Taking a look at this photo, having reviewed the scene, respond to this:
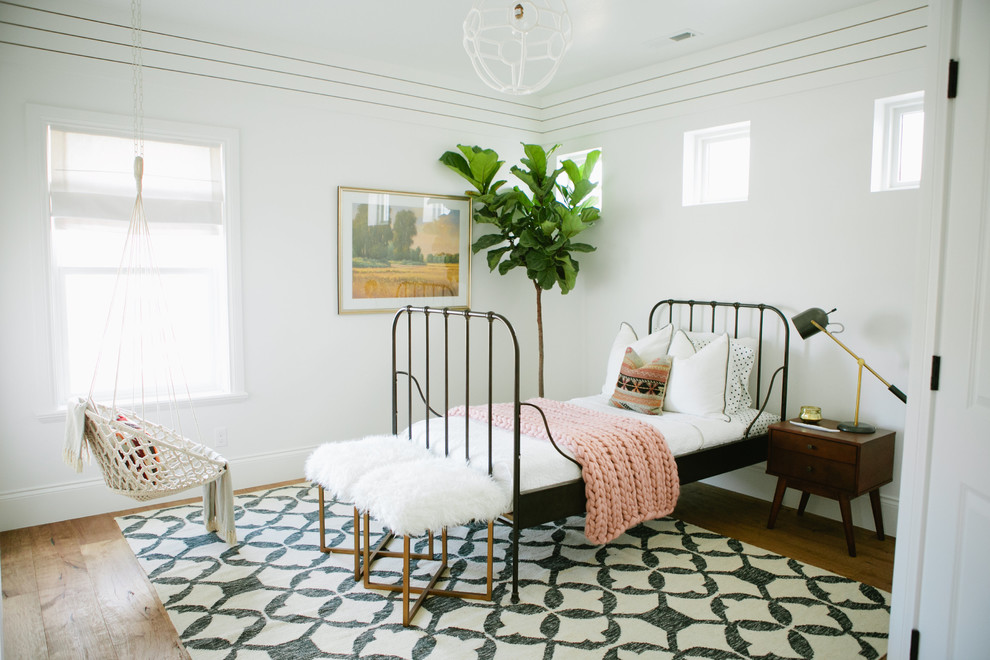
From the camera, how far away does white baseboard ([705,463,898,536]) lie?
340cm

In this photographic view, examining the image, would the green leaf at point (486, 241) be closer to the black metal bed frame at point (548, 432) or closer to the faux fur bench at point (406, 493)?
the black metal bed frame at point (548, 432)

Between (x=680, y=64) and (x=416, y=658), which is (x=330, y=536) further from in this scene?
(x=680, y=64)

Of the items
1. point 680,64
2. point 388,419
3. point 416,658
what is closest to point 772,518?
point 416,658

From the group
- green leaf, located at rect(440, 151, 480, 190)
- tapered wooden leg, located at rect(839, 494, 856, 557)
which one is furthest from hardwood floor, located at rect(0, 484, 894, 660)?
green leaf, located at rect(440, 151, 480, 190)

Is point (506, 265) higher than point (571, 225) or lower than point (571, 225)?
lower

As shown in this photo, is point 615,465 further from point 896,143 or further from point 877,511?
point 896,143

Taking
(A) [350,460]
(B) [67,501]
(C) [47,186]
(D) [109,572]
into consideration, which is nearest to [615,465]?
(A) [350,460]

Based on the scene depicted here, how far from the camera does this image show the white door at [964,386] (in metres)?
1.68

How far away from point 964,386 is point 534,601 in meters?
1.68

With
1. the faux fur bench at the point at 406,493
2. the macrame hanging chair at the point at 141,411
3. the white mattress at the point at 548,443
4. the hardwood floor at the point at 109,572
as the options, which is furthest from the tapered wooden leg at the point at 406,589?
the macrame hanging chair at the point at 141,411

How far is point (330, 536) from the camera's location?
3.27 m

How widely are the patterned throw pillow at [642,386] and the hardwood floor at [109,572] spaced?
631mm

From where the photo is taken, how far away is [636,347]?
3.96m

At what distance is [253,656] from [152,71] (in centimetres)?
298
